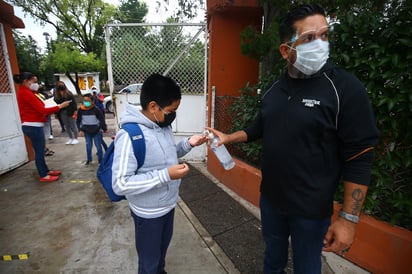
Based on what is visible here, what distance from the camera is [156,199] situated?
4.80 feet

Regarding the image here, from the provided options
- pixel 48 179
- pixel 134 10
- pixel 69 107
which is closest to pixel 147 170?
pixel 48 179

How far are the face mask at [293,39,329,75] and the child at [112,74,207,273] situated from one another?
768mm

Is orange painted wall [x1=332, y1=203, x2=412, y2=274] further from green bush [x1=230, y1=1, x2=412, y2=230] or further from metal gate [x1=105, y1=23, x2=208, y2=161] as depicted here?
metal gate [x1=105, y1=23, x2=208, y2=161]

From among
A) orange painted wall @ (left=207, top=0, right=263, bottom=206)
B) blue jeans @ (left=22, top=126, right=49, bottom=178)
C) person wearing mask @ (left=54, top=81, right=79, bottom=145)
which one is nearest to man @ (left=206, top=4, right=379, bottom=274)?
orange painted wall @ (left=207, top=0, right=263, bottom=206)

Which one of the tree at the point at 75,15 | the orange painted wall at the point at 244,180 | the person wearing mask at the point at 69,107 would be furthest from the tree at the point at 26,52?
the orange painted wall at the point at 244,180

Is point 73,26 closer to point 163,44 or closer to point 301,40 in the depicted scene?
point 163,44

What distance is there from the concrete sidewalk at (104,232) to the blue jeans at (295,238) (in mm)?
614

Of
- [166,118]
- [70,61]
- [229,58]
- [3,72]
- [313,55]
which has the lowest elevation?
[166,118]

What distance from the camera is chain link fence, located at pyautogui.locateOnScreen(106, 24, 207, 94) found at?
434 cm

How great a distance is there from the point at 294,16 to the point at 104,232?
284 centimetres

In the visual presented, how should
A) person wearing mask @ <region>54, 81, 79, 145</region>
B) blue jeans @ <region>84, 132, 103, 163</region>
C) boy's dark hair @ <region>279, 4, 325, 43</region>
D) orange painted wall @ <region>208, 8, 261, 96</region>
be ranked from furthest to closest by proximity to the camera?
person wearing mask @ <region>54, 81, 79, 145</region>, blue jeans @ <region>84, 132, 103, 163</region>, orange painted wall @ <region>208, 8, 261, 96</region>, boy's dark hair @ <region>279, 4, 325, 43</region>

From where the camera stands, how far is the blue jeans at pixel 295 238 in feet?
4.31

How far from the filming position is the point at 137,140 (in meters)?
1.31

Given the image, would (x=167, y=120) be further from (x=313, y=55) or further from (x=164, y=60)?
(x=164, y=60)
